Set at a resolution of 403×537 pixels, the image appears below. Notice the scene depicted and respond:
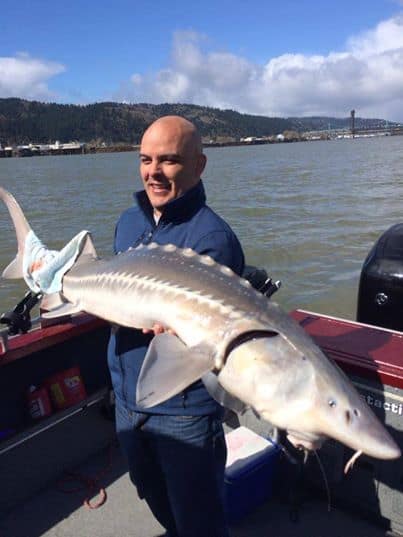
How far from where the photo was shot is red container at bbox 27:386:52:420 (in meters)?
2.51

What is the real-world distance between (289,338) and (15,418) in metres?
1.75

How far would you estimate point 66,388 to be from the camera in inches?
104

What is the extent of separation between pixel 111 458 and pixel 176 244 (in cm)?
159

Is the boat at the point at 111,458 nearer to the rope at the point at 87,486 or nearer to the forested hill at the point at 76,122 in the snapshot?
the rope at the point at 87,486

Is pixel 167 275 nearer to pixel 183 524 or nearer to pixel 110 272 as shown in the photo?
pixel 110 272

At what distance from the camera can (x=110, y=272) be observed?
1817 millimetres

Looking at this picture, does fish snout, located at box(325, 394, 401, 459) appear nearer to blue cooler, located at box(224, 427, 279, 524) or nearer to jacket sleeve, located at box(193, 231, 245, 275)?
jacket sleeve, located at box(193, 231, 245, 275)

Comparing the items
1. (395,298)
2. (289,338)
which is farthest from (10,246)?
(289,338)

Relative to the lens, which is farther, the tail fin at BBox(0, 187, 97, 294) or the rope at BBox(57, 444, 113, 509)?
the rope at BBox(57, 444, 113, 509)

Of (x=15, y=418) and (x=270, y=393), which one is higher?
(x=270, y=393)

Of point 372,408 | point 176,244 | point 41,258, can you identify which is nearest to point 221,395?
point 176,244

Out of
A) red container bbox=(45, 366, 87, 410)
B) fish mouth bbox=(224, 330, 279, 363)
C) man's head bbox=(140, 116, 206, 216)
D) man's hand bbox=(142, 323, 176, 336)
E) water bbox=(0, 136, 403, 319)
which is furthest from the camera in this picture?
Result: water bbox=(0, 136, 403, 319)

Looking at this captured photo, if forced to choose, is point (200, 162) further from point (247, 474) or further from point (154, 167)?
point (247, 474)

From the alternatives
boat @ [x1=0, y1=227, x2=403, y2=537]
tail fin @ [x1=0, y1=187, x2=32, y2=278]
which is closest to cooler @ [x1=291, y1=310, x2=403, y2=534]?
boat @ [x1=0, y1=227, x2=403, y2=537]
